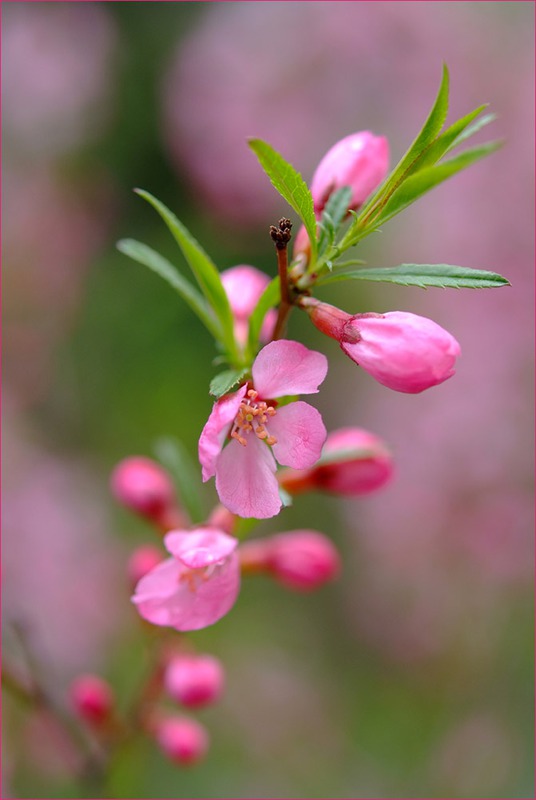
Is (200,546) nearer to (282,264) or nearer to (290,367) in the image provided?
(290,367)

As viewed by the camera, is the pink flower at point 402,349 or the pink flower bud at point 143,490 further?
the pink flower bud at point 143,490

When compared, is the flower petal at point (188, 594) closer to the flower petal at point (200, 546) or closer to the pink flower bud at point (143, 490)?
the flower petal at point (200, 546)

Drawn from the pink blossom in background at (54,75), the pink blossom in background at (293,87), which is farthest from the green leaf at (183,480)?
the pink blossom in background at (54,75)

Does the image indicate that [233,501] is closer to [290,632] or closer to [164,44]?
[290,632]

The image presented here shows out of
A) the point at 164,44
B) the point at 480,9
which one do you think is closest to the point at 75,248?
the point at 164,44

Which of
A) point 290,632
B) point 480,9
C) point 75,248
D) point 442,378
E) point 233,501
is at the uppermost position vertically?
point 480,9

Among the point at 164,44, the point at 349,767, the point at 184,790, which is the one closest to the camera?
the point at 184,790

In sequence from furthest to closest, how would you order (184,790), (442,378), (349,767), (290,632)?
(290,632) < (349,767) < (184,790) < (442,378)
